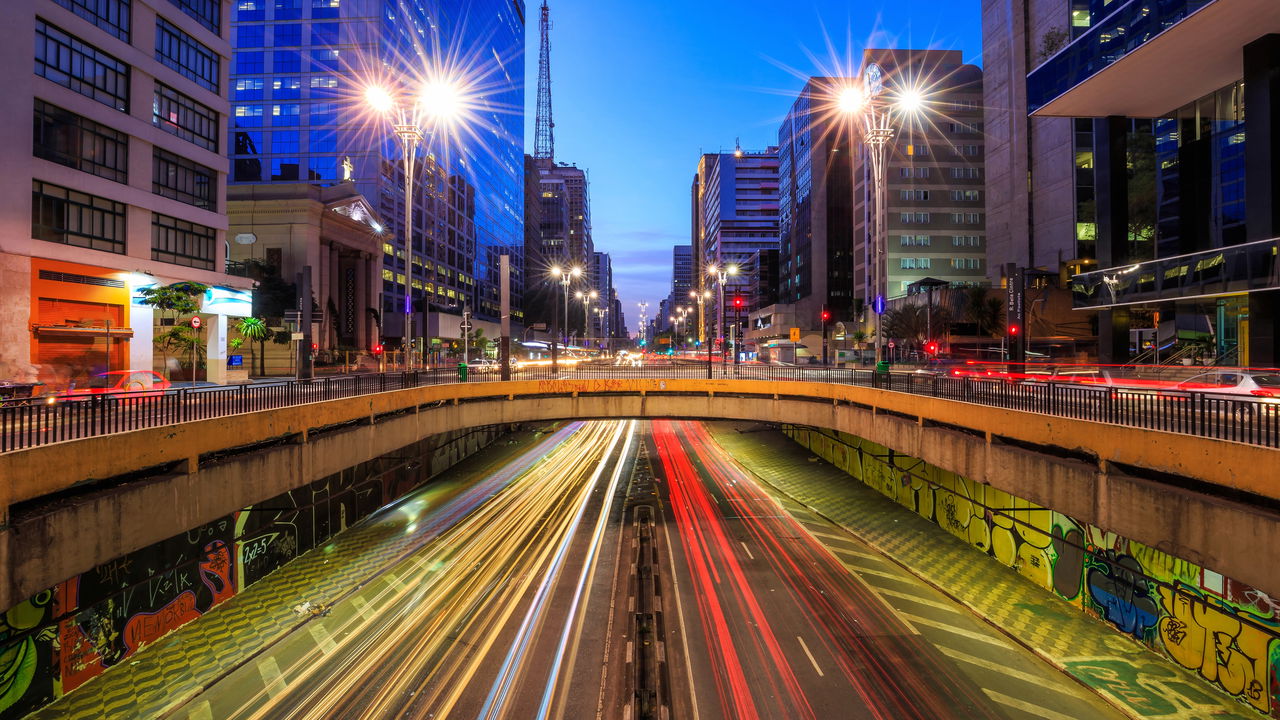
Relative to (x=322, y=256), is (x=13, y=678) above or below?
below

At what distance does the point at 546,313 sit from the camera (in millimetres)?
131875

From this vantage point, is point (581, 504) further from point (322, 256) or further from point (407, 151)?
point (322, 256)

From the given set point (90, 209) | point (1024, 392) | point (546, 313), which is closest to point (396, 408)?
point (90, 209)

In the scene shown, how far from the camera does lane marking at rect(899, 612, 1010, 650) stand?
13.4m

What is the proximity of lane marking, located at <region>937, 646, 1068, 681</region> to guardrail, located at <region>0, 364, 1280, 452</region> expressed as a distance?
19.7 feet

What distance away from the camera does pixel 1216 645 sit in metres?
10.8

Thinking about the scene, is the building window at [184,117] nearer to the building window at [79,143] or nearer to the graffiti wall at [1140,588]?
the building window at [79,143]

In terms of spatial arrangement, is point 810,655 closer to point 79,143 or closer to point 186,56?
point 79,143

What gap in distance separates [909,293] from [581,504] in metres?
56.8

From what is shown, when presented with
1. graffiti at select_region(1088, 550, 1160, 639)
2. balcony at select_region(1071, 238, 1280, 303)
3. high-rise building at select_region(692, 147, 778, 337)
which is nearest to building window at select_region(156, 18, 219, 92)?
graffiti at select_region(1088, 550, 1160, 639)

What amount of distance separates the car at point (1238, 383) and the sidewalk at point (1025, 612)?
22.8 feet

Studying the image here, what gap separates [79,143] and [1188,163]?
59842 millimetres

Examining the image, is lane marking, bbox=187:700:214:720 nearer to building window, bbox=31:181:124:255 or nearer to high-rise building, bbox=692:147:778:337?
building window, bbox=31:181:124:255

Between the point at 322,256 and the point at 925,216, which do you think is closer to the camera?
the point at 322,256
